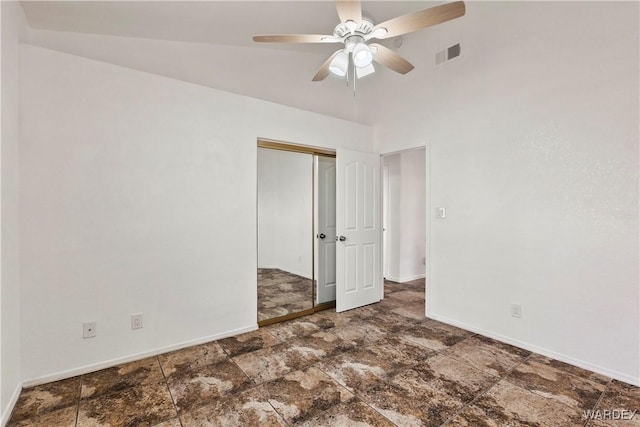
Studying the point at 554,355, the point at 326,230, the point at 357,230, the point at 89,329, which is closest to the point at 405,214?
the point at 357,230

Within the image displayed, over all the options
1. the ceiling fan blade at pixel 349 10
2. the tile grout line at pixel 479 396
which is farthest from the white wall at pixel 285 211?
the tile grout line at pixel 479 396

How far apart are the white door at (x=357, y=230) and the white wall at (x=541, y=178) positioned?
823 mm

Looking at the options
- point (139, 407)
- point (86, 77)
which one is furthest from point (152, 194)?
point (139, 407)

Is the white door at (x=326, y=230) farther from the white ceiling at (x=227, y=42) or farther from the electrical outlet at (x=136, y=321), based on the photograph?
the electrical outlet at (x=136, y=321)

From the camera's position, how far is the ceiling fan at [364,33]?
183cm

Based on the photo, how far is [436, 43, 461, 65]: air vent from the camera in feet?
10.8

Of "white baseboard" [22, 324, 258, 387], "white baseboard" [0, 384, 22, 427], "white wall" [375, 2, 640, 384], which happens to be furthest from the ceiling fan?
"white baseboard" [0, 384, 22, 427]

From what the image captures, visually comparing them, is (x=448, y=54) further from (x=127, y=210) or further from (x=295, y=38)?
(x=127, y=210)

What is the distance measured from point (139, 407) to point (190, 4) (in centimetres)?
322

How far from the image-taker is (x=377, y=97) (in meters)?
4.29

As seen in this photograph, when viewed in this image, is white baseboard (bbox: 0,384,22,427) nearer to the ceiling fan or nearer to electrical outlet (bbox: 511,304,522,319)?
the ceiling fan

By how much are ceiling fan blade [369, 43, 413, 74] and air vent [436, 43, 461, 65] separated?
1.23m

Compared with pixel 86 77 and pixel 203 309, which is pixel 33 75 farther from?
pixel 203 309

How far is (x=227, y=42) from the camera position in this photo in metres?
3.45
